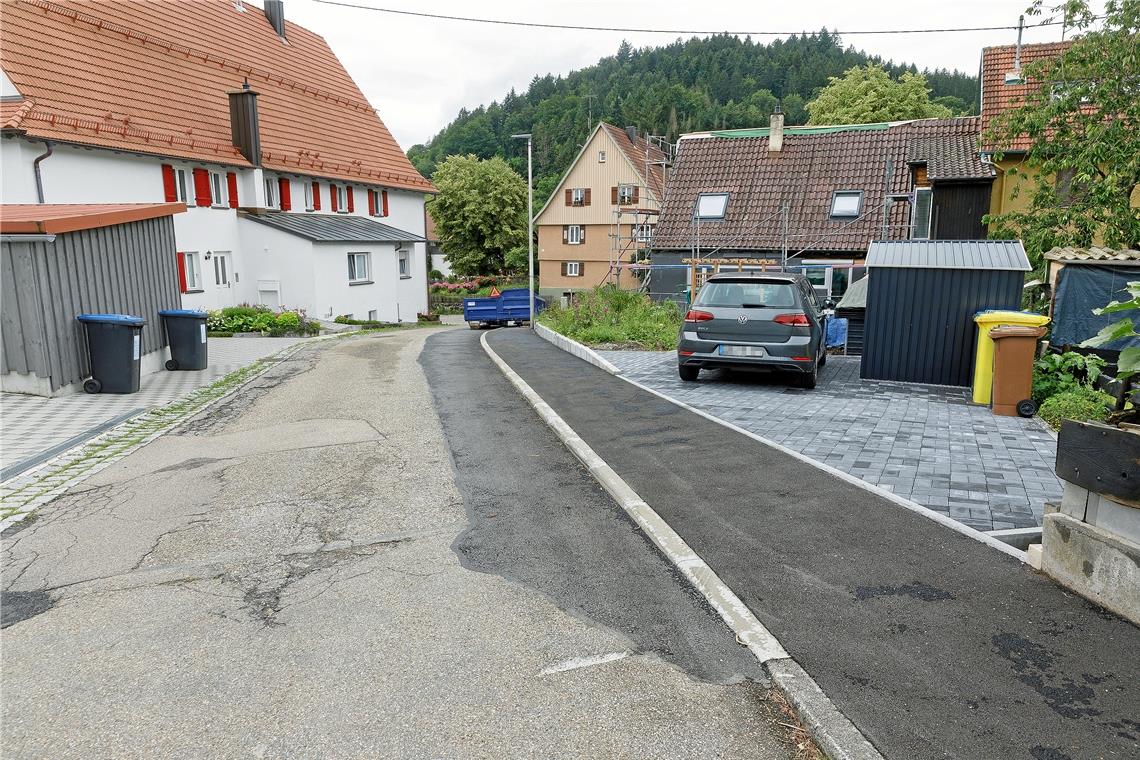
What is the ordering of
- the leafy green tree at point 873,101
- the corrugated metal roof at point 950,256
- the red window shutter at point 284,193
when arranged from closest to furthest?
the corrugated metal roof at point 950,256 → the red window shutter at point 284,193 → the leafy green tree at point 873,101

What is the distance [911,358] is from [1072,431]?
834cm

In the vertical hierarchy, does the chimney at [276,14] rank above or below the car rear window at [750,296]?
above

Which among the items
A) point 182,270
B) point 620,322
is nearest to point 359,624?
point 620,322

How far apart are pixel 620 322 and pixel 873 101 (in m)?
38.1

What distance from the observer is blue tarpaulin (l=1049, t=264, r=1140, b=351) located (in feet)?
36.9

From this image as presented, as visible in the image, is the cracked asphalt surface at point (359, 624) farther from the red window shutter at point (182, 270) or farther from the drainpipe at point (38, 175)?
the red window shutter at point (182, 270)

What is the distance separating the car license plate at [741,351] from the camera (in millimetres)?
11422

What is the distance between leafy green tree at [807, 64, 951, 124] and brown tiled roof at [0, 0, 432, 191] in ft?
89.8

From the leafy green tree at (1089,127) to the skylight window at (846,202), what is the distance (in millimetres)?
13080

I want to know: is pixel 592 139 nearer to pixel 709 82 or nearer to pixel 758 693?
pixel 758 693

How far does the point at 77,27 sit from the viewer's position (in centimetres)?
2531

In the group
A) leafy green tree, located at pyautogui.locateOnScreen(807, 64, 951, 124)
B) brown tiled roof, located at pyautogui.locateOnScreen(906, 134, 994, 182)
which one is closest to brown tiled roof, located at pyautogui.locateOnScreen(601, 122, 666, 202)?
leafy green tree, located at pyautogui.locateOnScreen(807, 64, 951, 124)

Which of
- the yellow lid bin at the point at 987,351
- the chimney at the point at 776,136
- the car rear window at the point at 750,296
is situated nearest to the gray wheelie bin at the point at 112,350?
the car rear window at the point at 750,296

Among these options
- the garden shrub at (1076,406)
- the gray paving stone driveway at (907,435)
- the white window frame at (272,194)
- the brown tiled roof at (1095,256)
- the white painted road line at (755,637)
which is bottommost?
the gray paving stone driveway at (907,435)
